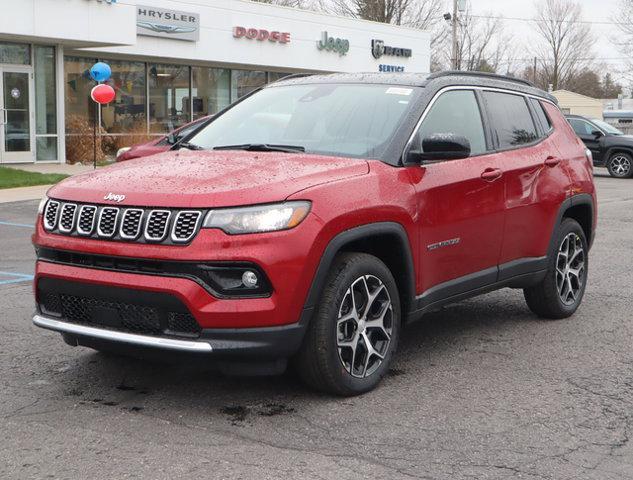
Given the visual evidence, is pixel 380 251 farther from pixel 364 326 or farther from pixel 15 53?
pixel 15 53

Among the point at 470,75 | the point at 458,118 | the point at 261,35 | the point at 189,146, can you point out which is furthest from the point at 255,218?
the point at 261,35

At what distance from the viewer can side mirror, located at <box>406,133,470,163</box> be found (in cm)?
526

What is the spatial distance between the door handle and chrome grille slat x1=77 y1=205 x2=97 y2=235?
8.34 ft

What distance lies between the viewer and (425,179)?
17.5 feet

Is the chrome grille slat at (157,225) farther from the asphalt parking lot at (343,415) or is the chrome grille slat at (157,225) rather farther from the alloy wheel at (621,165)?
the alloy wheel at (621,165)

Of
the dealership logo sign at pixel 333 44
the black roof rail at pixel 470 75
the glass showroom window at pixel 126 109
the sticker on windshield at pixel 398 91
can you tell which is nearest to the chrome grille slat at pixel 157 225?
the sticker on windshield at pixel 398 91

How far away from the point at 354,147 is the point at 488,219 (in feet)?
3.66

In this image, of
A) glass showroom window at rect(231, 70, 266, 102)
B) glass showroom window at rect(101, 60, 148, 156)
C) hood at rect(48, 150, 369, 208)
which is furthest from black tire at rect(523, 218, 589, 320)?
glass showroom window at rect(231, 70, 266, 102)

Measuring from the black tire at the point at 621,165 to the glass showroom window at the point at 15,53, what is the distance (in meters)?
16.3

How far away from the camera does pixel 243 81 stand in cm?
3394

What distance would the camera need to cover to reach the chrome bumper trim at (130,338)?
433 cm

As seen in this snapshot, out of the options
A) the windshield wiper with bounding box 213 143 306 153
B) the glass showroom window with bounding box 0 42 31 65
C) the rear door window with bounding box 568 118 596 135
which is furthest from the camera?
the rear door window with bounding box 568 118 596 135

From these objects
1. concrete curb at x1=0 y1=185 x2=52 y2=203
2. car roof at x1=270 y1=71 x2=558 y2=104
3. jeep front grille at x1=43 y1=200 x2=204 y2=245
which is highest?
car roof at x1=270 y1=71 x2=558 y2=104

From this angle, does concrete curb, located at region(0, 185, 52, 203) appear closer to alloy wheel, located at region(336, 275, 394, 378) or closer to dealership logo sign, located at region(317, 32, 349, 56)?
alloy wheel, located at region(336, 275, 394, 378)
